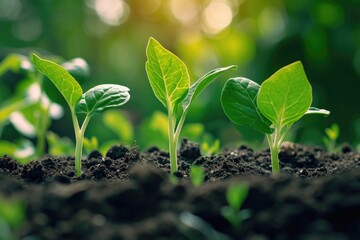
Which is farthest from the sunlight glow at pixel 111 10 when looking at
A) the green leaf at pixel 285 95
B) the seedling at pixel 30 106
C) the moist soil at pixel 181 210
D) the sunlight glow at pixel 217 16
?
the moist soil at pixel 181 210

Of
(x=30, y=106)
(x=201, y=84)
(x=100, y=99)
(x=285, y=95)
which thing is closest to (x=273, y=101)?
(x=285, y=95)

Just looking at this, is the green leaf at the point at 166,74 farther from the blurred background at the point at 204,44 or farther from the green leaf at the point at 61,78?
the blurred background at the point at 204,44

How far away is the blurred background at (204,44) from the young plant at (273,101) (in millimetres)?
996

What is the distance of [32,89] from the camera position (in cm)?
290

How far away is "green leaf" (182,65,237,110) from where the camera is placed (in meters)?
1.66

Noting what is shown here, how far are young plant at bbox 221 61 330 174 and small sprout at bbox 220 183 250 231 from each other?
18.1 inches

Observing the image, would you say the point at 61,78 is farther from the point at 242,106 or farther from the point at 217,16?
the point at 217,16

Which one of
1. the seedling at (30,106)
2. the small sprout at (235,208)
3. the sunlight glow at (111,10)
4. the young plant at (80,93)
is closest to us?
the small sprout at (235,208)

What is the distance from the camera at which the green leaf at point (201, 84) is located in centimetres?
166

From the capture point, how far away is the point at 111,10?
24.3 ft

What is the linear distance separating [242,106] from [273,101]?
0.39ft

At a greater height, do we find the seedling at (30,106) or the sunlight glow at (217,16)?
the sunlight glow at (217,16)

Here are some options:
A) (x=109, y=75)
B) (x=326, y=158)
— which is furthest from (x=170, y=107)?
(x=109, y=75)

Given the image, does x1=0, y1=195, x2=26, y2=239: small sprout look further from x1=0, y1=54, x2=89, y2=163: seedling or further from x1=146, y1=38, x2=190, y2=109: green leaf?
x1=0, y1=54, x2=89, y2=163: seedling
